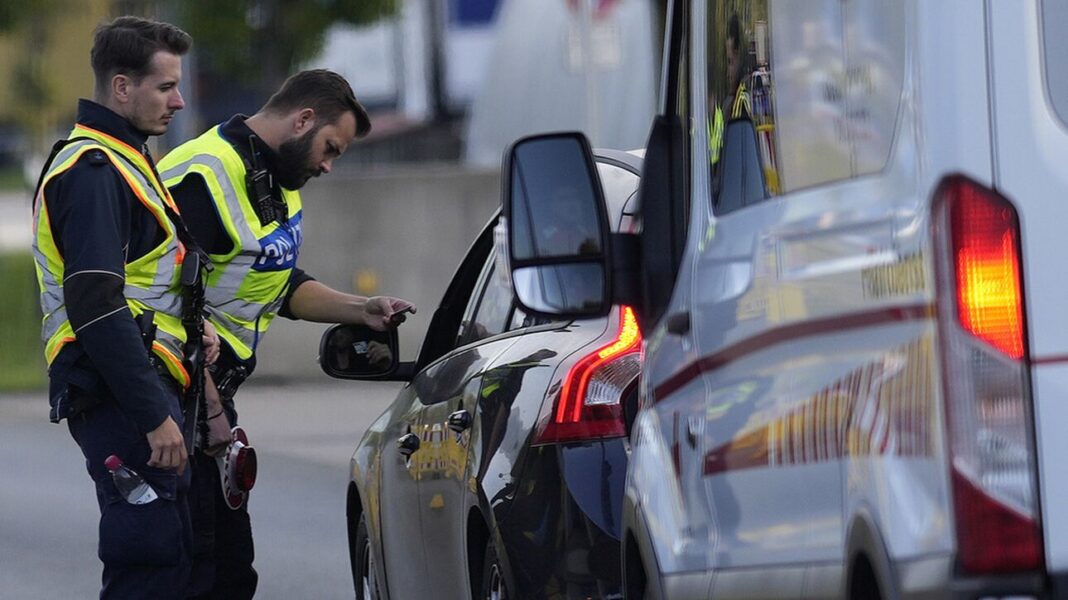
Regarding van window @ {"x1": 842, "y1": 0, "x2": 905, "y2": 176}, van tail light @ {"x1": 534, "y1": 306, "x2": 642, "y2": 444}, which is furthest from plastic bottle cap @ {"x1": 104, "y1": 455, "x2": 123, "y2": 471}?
van window @ {"x1": 842, "y1": 0, "x2": 905, "y2": 176}

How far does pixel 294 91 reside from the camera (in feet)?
21.8

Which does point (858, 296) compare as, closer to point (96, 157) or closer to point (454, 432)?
point (454, 432)

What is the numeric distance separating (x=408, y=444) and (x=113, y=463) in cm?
89

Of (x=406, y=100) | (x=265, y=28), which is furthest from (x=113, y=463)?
(x=406, y=100)

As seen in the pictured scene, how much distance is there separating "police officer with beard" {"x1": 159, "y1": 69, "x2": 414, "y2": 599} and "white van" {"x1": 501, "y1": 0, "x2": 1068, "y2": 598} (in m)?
2.07

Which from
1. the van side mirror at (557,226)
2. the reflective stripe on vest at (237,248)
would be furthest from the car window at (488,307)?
the van side mirror at (557,226)

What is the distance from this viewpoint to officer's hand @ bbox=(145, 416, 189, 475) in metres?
5.55

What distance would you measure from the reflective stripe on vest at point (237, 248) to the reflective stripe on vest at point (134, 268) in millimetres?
453

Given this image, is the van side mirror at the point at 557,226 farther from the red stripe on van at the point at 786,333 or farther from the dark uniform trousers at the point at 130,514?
the dark uniform trousers at the point at 130,514

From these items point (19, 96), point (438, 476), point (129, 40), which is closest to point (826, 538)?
point (438, 476)

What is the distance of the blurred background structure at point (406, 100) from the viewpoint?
17609 millimetres

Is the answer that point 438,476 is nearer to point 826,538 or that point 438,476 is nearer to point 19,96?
point 826,538

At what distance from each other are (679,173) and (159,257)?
175 cm

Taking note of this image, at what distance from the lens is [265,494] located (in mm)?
11375
